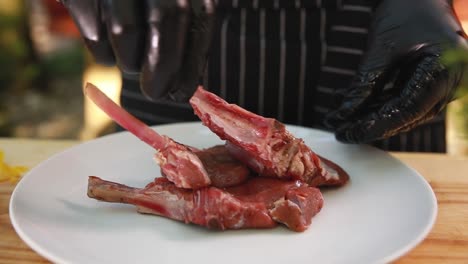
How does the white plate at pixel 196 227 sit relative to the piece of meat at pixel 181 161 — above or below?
below

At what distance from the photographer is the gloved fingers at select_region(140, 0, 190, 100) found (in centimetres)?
91

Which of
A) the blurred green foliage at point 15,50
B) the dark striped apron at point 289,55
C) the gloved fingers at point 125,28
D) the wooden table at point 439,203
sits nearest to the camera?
the gloved fingers at point 125,28

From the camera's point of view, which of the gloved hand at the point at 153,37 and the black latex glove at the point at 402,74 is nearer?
the gloved hand at the point at 153,37

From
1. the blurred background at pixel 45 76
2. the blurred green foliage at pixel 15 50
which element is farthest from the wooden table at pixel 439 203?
the blurred green foliage at pixel 15 50

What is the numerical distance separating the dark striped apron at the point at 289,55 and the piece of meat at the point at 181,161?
1.57 feet

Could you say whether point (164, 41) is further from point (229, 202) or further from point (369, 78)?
point (369, 78)

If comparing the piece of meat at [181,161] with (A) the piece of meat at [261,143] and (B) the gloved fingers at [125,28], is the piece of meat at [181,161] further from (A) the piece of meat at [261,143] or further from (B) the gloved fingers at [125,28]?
(B) the gloved fingers at [125,28]

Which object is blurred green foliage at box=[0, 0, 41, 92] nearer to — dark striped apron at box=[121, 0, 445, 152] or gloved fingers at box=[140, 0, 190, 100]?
dark striped apron at box=[121, 0, 445, 152]

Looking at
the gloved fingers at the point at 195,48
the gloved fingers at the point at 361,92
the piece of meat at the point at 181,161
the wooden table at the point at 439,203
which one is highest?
the gloved fingers at the point at 195,48

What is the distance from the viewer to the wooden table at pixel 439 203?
1.00 meters

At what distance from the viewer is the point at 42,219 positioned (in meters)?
1.01

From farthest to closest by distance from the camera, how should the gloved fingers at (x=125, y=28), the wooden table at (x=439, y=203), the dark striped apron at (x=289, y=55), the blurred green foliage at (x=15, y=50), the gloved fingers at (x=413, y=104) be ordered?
the blurred green foliage at (x=15, y=50) < the dark striped apron at (x=289, y=55) < the gloved fingers at (x=413, y=104) < the wooden table at (x=439, y=203) < the gloved fingers at (x=125, y=28)

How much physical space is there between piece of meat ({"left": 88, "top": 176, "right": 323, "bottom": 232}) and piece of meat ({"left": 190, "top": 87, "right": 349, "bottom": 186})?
28mm

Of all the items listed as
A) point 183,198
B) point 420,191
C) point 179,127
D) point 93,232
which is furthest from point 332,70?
point 93,232
